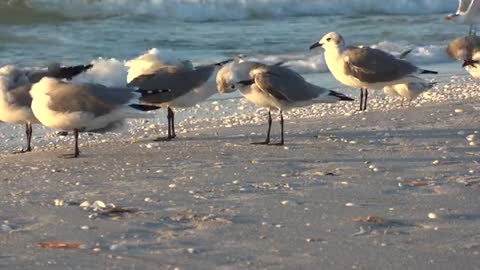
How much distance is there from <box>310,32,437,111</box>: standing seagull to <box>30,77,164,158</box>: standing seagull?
2.77 m

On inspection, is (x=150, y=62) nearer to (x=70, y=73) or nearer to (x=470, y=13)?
(x=70, y=73)

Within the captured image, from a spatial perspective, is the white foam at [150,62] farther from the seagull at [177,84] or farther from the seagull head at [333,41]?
the seagull head at [333,41]

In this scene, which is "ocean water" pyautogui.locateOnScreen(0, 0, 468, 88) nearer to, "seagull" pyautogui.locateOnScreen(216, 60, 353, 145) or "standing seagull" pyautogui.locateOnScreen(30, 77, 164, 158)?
"seagull" pyautogui.locateOnScreen(216, 60, 353, 145)

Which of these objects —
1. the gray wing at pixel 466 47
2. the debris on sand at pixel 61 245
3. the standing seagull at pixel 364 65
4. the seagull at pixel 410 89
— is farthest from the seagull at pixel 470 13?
the debris on sand at pixel 61 245

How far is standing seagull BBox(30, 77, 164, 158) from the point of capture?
279 inches

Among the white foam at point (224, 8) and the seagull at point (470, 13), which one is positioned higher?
the seagull at point (470, 13)

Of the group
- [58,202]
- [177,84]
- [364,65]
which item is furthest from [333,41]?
[58,202]

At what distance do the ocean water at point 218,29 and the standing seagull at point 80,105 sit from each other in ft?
16.8

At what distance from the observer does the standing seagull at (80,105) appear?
708cm

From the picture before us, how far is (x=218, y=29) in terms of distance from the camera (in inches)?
766

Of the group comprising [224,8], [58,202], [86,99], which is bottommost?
[224,8]

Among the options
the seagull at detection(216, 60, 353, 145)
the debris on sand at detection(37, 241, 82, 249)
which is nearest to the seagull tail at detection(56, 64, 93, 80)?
the seagull at detection(216, 60, 353, 145)

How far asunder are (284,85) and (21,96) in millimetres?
1849

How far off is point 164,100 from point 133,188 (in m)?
2.45
